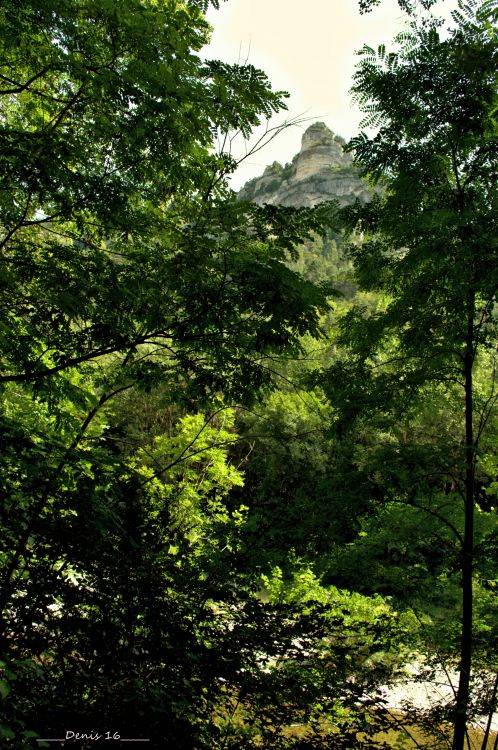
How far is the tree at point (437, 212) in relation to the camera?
11.1 ft

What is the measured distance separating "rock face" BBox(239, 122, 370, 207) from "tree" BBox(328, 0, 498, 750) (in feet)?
297

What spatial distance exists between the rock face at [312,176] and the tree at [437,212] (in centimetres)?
9047

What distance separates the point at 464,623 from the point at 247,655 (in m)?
2.57

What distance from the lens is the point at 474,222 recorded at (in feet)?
10.2

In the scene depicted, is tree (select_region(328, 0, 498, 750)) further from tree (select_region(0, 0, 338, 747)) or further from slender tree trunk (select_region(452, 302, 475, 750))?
tree (select_region(0, 0, 338, 747))

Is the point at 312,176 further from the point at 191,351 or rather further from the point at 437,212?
the point at 191,351

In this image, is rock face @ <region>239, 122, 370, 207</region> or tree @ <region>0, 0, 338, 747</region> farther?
rock face @ <region>239, 122, 370, 207</region>

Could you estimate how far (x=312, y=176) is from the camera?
9300cm

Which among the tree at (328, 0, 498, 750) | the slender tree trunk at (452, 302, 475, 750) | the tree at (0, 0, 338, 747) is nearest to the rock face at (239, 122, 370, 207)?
the tree at (328, 0, 498, 750)

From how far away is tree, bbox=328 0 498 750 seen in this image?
133 inches

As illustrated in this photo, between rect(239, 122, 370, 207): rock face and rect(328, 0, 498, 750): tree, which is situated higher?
rect(239, 122, 370, 207): rock face

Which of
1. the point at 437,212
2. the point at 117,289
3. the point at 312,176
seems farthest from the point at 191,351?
the point at 312,176

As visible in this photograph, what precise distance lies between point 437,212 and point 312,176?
332 ft

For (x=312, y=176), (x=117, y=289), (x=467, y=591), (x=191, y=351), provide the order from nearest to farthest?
(x=117, y=289) → (x=191, y=351) → (x=467, y=591) → (x=312, y=176)
